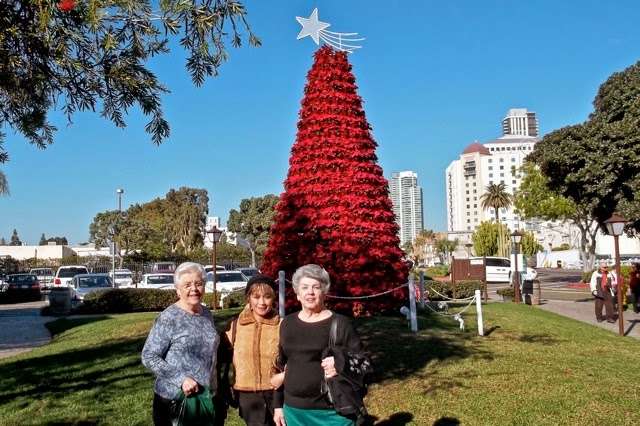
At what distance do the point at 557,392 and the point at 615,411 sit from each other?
777 mm

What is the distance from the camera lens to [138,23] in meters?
6.77

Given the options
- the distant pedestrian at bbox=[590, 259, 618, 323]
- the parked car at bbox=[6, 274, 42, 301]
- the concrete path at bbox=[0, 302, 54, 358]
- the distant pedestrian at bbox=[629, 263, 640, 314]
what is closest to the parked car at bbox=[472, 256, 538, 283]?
the distant pedestrian at bbox=[629, 263, 640, 314]

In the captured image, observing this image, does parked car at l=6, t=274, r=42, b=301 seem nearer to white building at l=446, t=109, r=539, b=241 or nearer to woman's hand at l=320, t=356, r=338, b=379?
woman's hand at l=320, t=356, r=338, b=379

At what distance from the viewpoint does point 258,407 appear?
12.6ft

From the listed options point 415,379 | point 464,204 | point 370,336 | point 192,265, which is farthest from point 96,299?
point 464,204

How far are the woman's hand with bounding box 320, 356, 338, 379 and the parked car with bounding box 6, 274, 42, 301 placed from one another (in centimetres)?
3074

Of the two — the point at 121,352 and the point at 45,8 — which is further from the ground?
the point at 45,8

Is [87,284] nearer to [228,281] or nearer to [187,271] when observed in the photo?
[228,281]

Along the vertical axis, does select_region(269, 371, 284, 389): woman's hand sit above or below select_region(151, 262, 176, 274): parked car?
below

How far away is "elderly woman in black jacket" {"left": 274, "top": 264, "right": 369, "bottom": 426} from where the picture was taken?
3463mm

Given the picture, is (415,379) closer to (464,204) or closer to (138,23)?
(138,23)

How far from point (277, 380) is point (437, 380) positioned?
15.2 ft

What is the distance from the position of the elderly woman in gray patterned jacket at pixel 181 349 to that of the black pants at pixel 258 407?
0.28 meters

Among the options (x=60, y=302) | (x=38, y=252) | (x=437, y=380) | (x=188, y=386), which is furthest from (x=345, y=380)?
(x=38, y=252)
